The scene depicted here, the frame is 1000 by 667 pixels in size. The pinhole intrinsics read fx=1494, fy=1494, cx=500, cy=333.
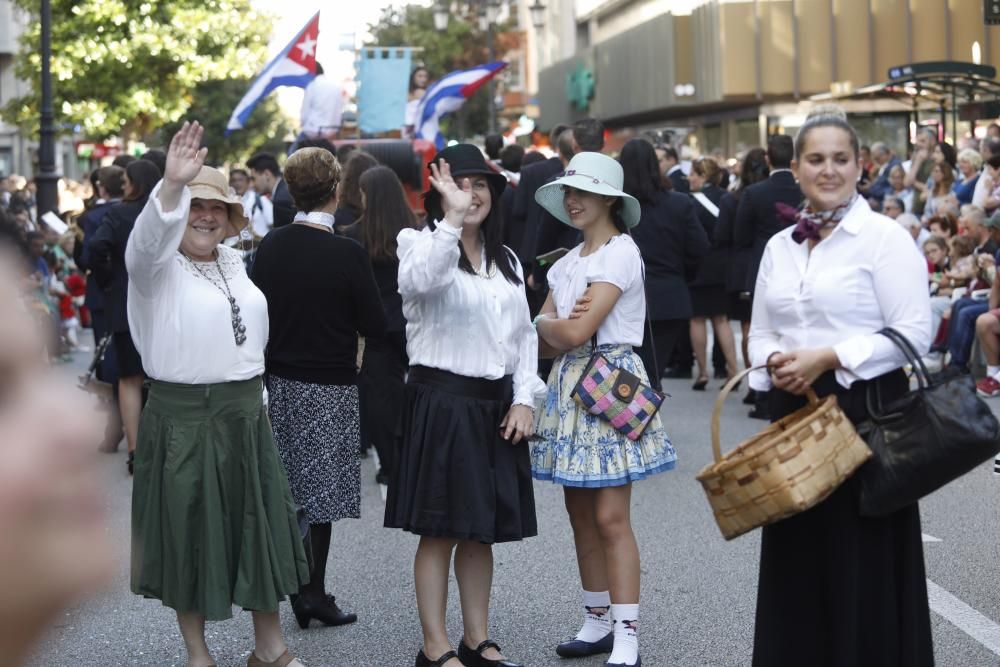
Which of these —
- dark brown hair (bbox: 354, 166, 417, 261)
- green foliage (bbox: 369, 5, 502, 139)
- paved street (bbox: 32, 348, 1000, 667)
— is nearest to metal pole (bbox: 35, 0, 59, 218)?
paved street (bbox: 32, 348, 1000, 667)

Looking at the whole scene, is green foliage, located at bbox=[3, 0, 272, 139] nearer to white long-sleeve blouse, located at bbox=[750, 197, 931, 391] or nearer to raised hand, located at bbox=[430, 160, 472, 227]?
raised hand, located at bbox=[430, 160, 472, 227]

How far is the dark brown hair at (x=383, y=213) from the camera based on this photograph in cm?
784

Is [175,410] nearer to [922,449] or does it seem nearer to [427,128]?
[922,449]

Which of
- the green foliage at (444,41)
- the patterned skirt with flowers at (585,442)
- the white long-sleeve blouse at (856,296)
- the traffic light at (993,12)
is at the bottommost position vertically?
the patterned skirt with flowers at (585,442)

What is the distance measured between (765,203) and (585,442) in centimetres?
671

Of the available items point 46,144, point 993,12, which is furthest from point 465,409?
point 46,144

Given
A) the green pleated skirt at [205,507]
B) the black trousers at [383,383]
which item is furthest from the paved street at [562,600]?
the black trousers at [383,383]

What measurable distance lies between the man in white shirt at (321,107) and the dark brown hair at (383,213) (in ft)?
26.0

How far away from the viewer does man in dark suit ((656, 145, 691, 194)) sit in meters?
13.6

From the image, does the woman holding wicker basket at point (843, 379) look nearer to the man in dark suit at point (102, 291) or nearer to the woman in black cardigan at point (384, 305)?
the woman in black cardigan at point (384, 305)

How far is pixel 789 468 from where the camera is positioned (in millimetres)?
3850

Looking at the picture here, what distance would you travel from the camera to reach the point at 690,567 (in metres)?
6.97

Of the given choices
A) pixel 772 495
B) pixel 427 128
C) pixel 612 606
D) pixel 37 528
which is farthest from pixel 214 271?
pixel 427 128

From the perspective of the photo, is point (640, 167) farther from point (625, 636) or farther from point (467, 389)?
point (625, 636)
